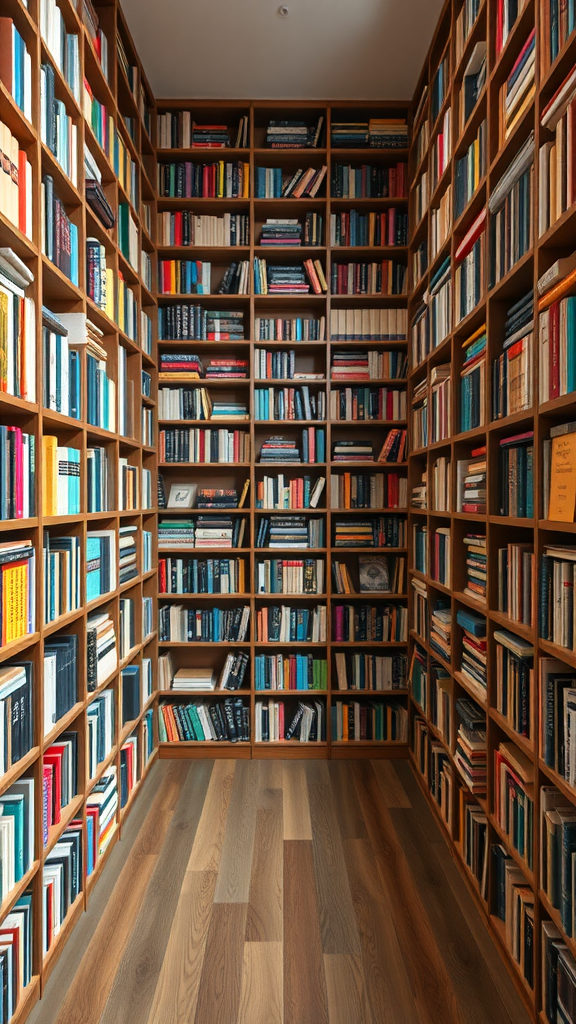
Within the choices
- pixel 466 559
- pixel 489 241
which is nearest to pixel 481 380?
pixel 489 241

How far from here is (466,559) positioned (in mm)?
2402

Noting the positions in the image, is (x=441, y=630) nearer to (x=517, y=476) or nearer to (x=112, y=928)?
(x=517, y=476)

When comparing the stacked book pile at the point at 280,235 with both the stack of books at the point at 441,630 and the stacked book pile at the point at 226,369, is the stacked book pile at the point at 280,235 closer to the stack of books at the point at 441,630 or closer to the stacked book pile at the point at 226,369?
the stacked book pile at the point at 226,369

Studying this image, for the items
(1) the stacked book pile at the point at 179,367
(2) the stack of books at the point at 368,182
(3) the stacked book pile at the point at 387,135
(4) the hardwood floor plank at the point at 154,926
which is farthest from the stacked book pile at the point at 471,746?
(3) the stacked book pile at the point at 387,135

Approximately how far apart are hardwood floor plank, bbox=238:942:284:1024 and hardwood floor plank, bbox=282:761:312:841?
654 millimetres

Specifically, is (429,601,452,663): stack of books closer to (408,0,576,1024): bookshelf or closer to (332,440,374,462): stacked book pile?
(408,0,576,1024): bookshelf

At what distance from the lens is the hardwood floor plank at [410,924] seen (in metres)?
1.70

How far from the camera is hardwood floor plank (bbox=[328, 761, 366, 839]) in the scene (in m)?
2.61

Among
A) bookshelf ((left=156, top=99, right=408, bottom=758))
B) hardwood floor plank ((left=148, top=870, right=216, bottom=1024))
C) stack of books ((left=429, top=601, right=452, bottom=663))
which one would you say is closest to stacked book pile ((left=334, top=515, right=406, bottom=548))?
bookshelf ((left=156, top=99, right=408, bottom=758))

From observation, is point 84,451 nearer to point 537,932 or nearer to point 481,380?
point 481,380

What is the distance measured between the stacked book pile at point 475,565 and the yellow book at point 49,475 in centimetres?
138

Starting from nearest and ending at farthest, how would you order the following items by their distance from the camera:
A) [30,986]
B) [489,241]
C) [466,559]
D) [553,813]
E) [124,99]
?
[553,813] → [30,986] → [489,241] → [466,559] → [124,99]

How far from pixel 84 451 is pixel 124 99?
1807 mm

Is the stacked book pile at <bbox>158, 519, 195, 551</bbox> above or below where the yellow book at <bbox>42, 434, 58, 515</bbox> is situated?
below
